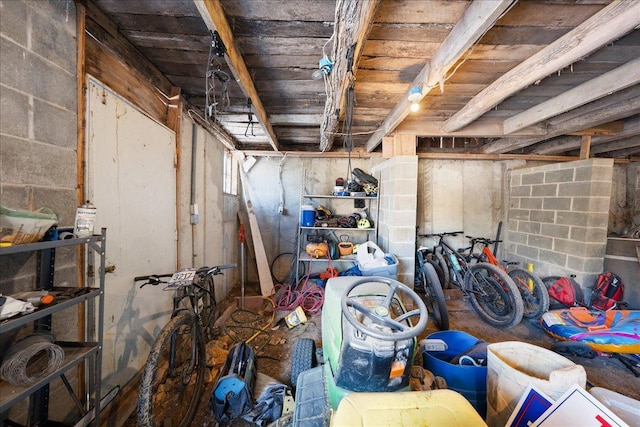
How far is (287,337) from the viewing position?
2443 mm

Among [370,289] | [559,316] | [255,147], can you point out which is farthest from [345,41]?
[559,316]

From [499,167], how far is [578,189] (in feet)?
3.68

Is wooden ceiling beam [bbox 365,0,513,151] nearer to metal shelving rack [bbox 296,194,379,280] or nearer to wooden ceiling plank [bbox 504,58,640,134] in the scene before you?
wooden ceiling plank [bbox 504,58,640,134]

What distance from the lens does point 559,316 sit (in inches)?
91.3

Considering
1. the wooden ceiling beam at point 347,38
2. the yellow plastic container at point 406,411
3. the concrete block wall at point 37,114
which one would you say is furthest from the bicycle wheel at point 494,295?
the concrete block wall at point 37,114

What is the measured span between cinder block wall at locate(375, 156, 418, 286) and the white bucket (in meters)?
1.36

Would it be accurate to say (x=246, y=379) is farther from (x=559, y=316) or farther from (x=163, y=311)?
(x=559, y=316)

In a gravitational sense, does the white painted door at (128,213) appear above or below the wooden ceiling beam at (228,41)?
below

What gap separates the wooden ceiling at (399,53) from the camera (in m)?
1.14

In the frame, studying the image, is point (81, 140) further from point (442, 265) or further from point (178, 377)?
point (442, 265)

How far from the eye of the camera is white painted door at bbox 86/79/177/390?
4.42 feet

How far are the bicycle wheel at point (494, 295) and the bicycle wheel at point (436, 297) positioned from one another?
18.7 inches

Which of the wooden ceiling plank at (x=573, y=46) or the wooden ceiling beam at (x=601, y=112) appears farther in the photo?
the wooden ceiling beam at (x=601, y=112)

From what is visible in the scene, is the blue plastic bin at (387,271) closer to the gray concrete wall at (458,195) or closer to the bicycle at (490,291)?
the bicycle at (490,291)
